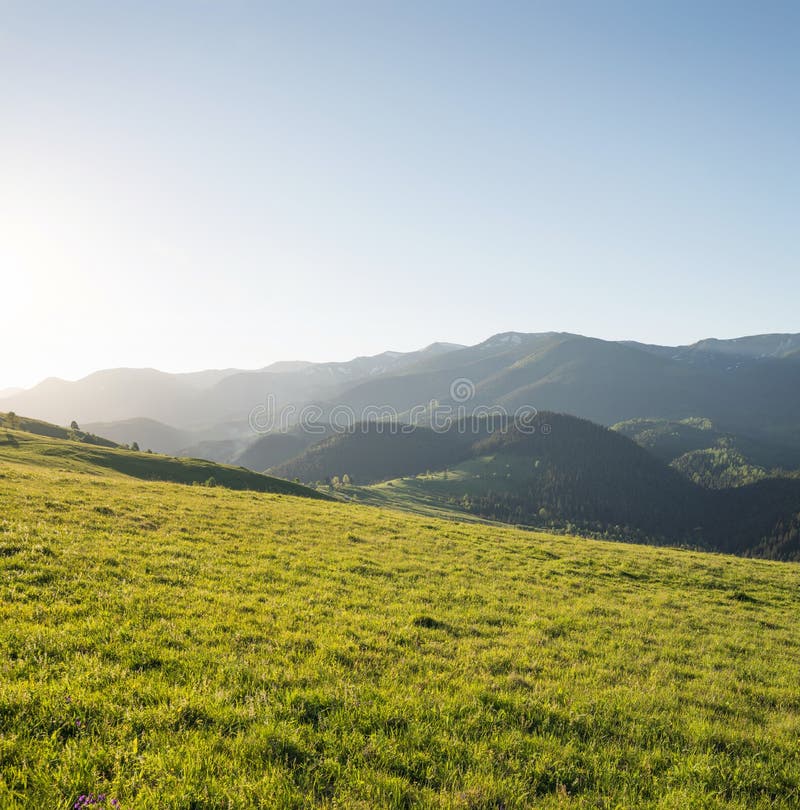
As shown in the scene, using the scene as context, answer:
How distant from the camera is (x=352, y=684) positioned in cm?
918

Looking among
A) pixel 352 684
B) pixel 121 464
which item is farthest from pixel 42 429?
pixel 352 684

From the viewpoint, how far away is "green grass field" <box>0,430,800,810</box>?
255 inches

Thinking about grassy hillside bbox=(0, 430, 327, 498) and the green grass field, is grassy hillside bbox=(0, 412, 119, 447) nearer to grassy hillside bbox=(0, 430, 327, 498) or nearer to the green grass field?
grassy hillside bbox=(0, 430, 327, 498)

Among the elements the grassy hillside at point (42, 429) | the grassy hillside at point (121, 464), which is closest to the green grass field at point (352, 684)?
the grassy hillside at point (121, 464)

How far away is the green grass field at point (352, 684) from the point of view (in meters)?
6.48

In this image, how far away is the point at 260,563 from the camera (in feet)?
58.5

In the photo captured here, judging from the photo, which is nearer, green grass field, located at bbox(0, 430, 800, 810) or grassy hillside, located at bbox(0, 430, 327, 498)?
green grass field, located at bbox(0, 430, 800, 810)

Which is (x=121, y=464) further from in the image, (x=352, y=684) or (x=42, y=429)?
(x=352, y=684)

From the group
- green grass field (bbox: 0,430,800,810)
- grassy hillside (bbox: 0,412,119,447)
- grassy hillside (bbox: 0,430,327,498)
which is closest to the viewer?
green grass field (bbox: 0,430,800,810)

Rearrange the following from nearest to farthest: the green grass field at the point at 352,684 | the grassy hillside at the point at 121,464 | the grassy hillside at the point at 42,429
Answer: the green grass field at the point at 352,684 < the grassy hillside at the point at 121,464 < the grassy hillside at the point at 42,429

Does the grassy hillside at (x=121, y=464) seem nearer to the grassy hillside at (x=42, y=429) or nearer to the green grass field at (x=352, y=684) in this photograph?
Answer: the grassy hillside at (x=42, y=429)

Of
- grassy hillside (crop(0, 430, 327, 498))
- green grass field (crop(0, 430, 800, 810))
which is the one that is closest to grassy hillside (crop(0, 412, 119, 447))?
grassy hillside (crop(0, 430, 327, 498))

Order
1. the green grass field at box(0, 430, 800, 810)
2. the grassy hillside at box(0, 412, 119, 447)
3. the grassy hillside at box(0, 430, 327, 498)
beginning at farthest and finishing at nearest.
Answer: the grassy hillside at box(0, 412, 119, 447)
the grassy hillside at box(0, 430, 327, 498)
the green grass field at box(0, 430, 800, 810)

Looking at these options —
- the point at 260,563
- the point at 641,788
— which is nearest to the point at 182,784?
the point at 641,788
